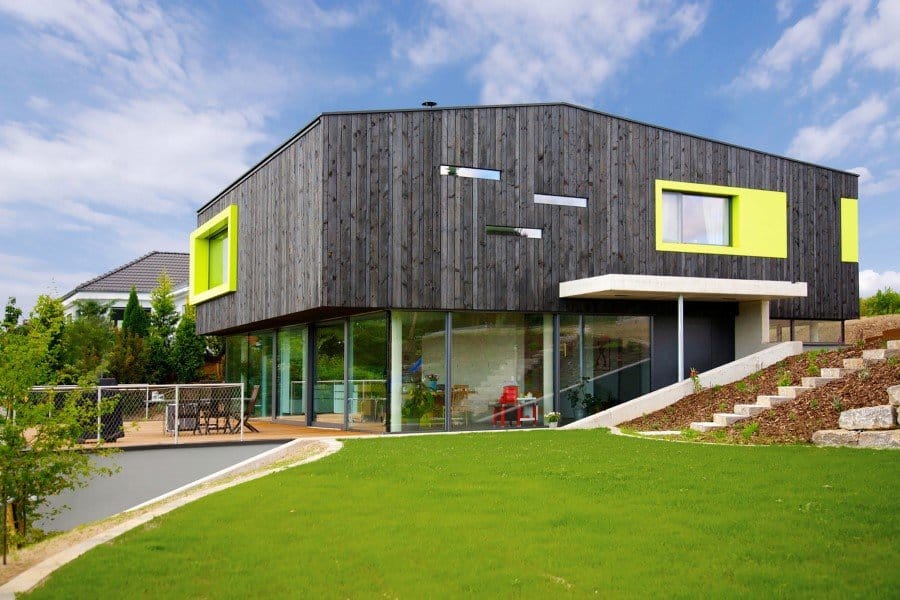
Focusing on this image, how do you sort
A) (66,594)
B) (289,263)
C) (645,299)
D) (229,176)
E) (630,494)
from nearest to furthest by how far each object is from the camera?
(66,594)
(630,494)
(289,263)
(645,299)
(229,176)

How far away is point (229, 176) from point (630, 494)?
16.5m

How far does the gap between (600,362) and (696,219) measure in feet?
14.1

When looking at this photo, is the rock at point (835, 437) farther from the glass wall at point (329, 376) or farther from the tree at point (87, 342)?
the tree at point (87, 342)

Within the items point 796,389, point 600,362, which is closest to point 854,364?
point 796,389

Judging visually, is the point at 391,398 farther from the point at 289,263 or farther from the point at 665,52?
the point at 665,52

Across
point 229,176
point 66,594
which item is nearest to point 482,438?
point 66,594

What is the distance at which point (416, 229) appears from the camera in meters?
15.4

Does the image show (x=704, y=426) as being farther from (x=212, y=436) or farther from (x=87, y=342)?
(x=87, y=342)

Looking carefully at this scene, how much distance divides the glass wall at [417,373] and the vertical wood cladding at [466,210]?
465mm

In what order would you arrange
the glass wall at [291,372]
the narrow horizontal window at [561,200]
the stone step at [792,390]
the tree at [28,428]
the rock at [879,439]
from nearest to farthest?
the tree at [28,428] → the rock at [879,439] → the stone step at [792,390] → the narrow horizontal window at [561,200] → the glass wall at [291,372]

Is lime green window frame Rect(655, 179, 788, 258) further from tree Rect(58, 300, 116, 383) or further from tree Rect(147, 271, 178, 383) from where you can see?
tree Rect(58, 300, 116, 383)

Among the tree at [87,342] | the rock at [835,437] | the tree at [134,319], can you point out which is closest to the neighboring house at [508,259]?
the rock at [835,437]

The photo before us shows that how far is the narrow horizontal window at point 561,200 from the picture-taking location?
54.8 feet

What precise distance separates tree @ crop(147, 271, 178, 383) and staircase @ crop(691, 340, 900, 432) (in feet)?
63.7
